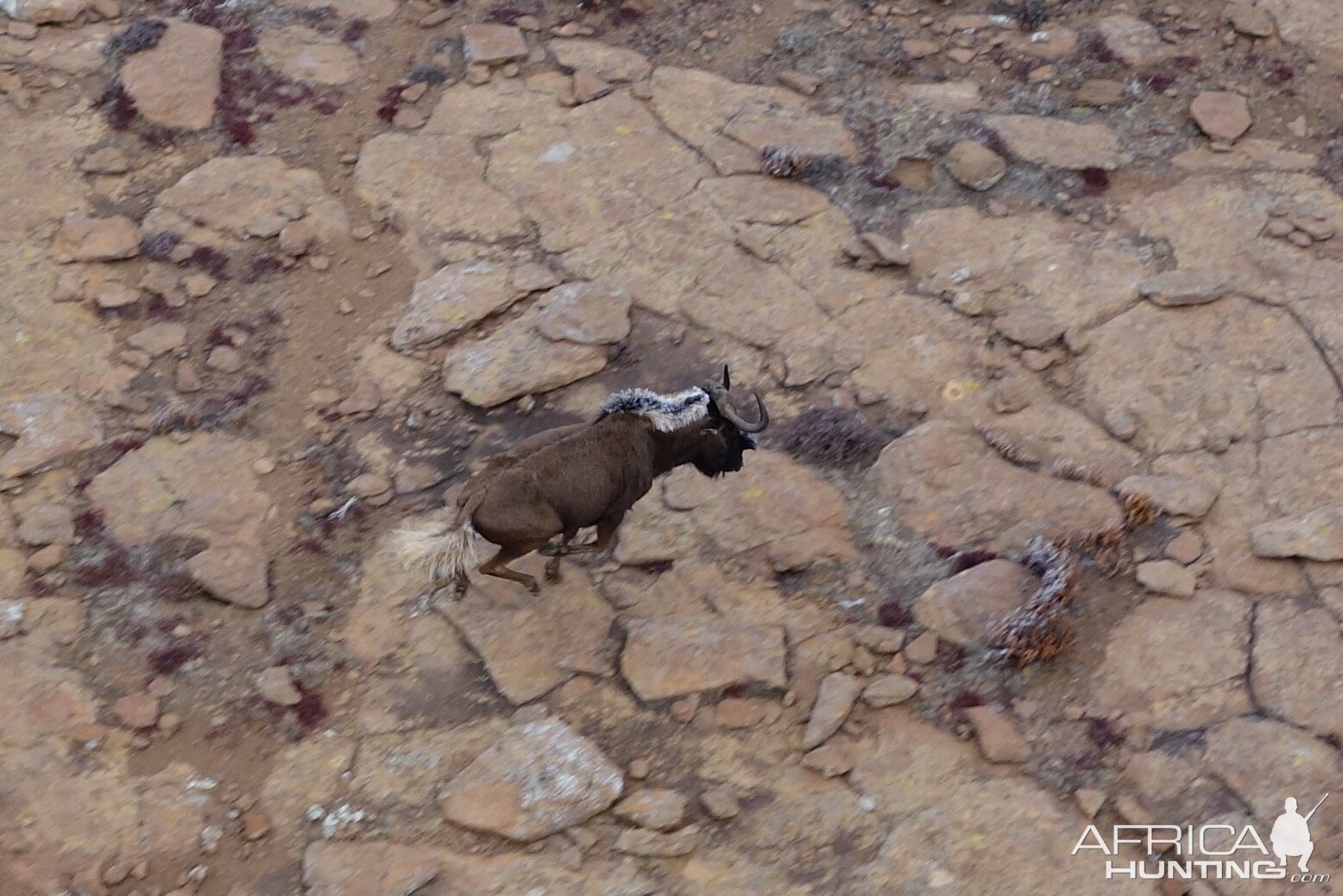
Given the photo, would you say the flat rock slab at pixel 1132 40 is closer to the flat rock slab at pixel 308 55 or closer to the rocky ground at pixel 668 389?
the rocky ground at pixel 668 389

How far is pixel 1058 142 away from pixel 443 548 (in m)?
6.07

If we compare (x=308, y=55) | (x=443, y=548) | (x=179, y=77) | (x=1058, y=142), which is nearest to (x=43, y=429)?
(x=443, y=548)

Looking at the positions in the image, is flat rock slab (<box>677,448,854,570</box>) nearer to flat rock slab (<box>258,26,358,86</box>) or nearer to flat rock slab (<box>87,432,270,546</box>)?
flat rock slab (<box>87,432,270,546</box>)

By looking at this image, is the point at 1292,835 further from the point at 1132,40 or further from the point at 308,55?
the point at 308,55

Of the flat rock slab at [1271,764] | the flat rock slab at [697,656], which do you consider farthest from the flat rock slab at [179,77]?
the flat rock slab at [1271,764]

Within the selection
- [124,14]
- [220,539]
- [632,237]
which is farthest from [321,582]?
[124,14]

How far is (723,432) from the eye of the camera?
313 inches

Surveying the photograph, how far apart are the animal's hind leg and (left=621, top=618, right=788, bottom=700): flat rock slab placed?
67 cm

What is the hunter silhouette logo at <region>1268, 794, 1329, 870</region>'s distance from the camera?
249 inches

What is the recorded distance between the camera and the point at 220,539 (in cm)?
786

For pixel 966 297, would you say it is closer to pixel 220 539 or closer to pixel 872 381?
pixel 872 381

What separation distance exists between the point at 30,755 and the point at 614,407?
144 inches

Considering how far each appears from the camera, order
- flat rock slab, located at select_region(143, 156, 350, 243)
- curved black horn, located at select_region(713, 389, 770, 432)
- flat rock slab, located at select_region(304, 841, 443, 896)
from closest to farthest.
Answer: flat rock slab, located at select_region(304, 841, 443, 896) → curved black horn, located at select_region(713, 389, 770, 432) → flat rock slab, located at select_region(143, 156, 350, 243)

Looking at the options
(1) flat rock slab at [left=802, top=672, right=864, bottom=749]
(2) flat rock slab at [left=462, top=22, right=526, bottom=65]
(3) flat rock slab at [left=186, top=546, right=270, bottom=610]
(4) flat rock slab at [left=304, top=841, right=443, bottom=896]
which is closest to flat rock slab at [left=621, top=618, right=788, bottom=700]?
(1) flat rock slab at [left=802, top=672, right=864, bottom=749]
